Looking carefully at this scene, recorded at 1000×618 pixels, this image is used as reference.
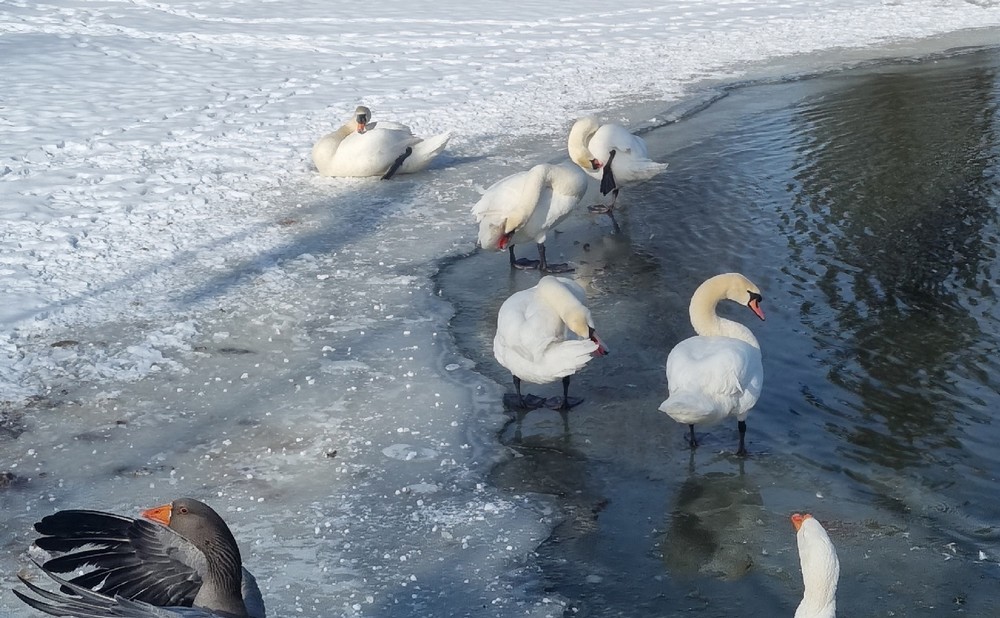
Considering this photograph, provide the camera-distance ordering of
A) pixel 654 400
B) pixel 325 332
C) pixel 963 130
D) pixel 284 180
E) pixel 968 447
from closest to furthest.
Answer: pixel 968 447, pixel 654 400, pixel 325 332, pixel 284 180, pixel 963 130

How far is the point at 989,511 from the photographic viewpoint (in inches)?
185

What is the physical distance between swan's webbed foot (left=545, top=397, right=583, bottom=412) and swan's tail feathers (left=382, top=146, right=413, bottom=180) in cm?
419

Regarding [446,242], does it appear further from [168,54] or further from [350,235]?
[168,54]

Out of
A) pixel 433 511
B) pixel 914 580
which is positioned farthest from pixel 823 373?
pixel 433 511

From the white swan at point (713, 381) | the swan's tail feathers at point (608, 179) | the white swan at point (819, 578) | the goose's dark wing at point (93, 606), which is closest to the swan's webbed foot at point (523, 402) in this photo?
the white swan at point (713, 381)

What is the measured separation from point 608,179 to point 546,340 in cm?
328

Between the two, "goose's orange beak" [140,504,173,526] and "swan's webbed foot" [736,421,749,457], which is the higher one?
"goose's orange beak" [140,504,173,526]

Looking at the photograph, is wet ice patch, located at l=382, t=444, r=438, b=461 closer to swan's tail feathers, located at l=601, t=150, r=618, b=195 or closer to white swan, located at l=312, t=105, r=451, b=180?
swan's tail feathers, located at l=601, t=150, r=618, b=195

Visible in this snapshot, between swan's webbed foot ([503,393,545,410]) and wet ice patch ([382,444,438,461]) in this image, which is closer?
wet ice patch ([382,444,438,461])

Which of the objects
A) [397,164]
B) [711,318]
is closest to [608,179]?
[397,164]

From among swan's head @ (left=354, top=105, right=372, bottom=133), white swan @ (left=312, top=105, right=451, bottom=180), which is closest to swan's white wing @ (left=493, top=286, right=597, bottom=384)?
white swan @ (left=312, top=105, right=451, bottom=180)

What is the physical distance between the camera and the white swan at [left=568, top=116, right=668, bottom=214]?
28.6ft

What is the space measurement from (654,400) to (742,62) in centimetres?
944

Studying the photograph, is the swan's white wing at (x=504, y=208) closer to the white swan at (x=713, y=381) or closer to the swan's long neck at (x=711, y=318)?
the swan's long neck at (x=711, y=318)
